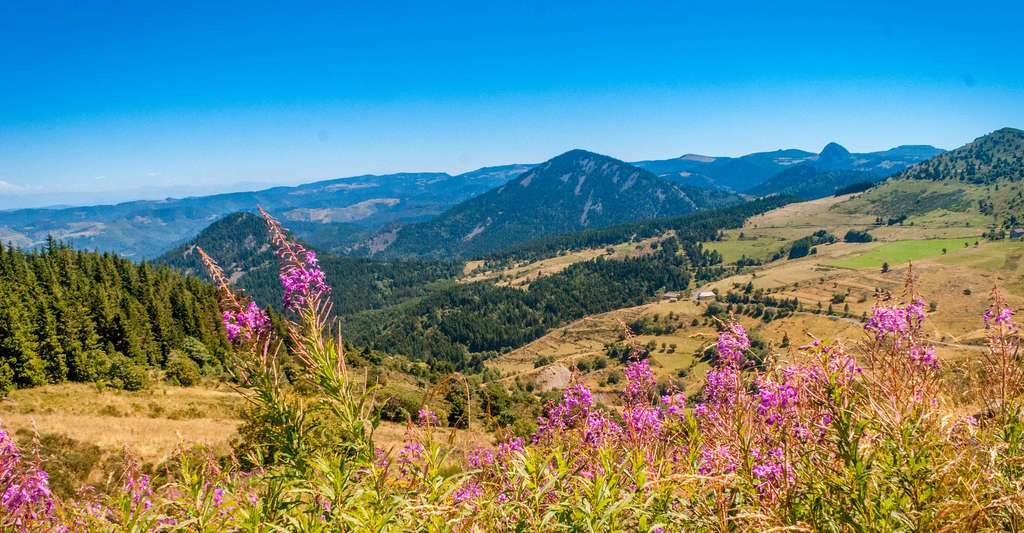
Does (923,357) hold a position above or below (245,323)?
below

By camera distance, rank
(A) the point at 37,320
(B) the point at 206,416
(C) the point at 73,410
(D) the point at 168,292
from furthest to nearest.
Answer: (D) the point at 168,292, (A) the point at 37,320, (B) the point at 206,416, (C) the point at 73,410

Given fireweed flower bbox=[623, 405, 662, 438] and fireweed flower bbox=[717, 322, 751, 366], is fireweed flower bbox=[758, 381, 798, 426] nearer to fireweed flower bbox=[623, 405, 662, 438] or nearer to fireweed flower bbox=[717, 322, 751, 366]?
fireweed flower bbox=[717, 322, 751, 366]

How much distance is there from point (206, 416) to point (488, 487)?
135 ft

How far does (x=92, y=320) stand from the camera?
179 ft

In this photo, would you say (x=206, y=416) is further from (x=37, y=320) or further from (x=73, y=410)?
(x=37, y=320)

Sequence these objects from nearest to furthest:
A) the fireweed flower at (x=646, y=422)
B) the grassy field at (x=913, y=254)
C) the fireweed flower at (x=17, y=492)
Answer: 1. the fireweed flower at (x=17, y=492)
2. the fireweed flower at (x=646, y=422)
3. the grassy field at (x=913, y=254)

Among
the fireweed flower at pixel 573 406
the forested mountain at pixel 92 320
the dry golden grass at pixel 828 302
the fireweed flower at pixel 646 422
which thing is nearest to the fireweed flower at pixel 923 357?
the fireweed flower at pixel 646 422

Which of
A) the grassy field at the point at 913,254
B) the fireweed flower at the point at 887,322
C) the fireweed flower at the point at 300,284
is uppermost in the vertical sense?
the fireweed flower at the point at 300,284

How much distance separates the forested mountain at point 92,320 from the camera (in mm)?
44000

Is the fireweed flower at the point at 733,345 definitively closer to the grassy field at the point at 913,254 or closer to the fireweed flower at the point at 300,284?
the fireweed flower at the point at 300,284

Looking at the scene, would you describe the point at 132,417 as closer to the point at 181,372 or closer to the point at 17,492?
the point at 181,372

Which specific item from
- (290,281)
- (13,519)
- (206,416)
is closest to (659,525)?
(290,281)

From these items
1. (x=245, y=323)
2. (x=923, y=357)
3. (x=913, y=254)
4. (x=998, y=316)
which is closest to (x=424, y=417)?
(x=245, y=323)

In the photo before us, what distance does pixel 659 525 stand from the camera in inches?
131
